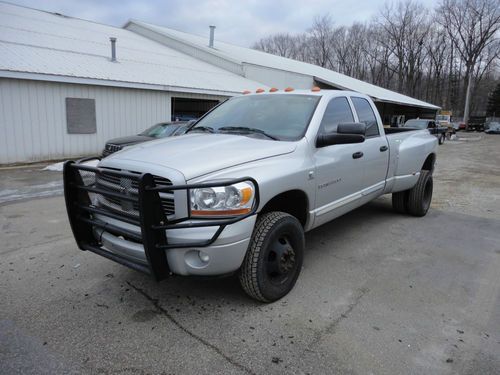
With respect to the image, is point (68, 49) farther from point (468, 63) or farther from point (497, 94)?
A: point (497, 94)

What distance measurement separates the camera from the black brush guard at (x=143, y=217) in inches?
103

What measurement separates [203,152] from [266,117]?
3.67 ft

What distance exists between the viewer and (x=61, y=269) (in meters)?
3.95

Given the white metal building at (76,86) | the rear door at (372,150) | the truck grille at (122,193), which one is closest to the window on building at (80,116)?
the white metal building at (76,86)

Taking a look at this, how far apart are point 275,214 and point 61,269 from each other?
2384 millimetres

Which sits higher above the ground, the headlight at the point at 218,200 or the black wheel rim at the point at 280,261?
the headlight at the point at 218,200

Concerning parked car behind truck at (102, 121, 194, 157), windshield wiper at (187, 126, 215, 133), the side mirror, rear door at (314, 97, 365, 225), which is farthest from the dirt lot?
parked car behind truck at (102, 121, 194, 157)

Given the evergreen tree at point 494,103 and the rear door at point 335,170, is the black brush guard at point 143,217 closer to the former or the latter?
the rear door at point 335,170

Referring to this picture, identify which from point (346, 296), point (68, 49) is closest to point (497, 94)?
point (68, 49)

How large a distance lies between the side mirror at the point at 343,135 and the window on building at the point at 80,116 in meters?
10.8

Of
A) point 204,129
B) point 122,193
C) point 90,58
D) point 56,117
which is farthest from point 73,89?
point 122,193

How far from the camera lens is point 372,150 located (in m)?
4.74

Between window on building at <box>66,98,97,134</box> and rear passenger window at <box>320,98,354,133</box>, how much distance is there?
10344mm

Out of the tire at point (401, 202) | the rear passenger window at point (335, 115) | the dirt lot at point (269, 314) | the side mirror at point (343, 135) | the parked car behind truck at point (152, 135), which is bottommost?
the dirt lot at point (269, 314)
